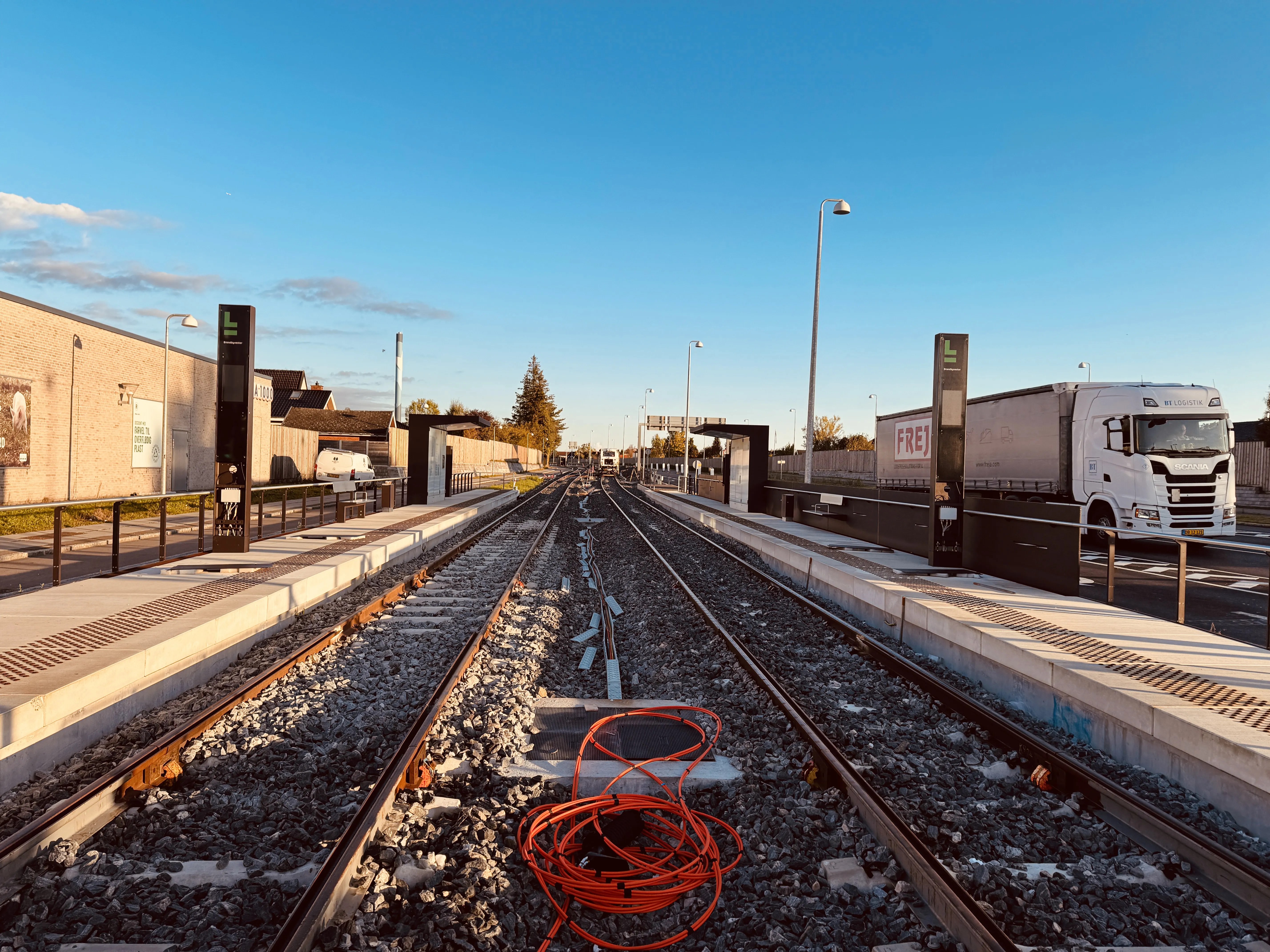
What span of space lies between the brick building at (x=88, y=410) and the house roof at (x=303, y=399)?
38820 millimetres

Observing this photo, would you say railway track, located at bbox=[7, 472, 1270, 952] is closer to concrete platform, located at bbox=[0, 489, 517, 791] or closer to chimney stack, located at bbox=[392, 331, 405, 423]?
concrete platform, located at bbox=[0, 489, 517, 791]

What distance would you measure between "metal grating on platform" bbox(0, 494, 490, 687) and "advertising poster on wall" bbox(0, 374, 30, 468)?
13184 mm

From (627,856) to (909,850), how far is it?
54.8 inches

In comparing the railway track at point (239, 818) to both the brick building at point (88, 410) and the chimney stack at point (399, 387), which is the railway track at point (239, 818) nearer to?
the brick building at point (88, 410)

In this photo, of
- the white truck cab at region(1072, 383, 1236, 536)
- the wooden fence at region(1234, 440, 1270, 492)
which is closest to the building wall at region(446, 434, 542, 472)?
the white truck cab at region(1072, 383, 1236, 536)

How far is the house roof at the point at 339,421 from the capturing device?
5766 cm

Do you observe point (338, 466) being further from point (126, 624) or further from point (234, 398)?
point (126, 624)

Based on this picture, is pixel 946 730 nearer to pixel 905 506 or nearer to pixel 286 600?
pixel 286 600

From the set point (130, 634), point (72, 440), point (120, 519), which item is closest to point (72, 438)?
point (72, 440)

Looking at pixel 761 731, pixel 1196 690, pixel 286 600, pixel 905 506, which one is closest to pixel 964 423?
pixel 905 506

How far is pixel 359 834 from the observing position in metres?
3.61

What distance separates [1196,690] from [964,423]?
7.27 metres

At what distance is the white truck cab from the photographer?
16.2 meters

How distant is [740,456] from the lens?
91.4ft
